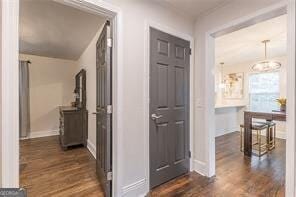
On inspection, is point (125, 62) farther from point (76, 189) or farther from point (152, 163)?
point (76, 189)

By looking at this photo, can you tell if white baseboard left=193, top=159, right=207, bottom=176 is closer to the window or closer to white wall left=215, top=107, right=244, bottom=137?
white wall left=215, top=107, right=244, bottom=137

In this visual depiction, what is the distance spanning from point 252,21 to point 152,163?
2063mm

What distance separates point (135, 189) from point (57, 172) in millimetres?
1424

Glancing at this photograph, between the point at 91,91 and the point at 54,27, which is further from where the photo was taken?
the point at 91,91

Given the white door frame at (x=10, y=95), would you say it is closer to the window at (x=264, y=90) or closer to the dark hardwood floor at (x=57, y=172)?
the dark hardwood floor at (x=57, y=172)

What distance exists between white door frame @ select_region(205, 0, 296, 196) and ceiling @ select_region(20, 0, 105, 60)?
5.76 feet

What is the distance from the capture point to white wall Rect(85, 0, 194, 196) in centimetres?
192

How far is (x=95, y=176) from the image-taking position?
2.57 m

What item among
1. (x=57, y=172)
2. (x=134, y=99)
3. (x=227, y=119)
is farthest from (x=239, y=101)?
(x=57, y=172)

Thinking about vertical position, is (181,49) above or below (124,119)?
above

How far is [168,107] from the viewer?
2371 mm

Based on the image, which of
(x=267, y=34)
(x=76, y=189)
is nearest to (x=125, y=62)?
(x=76, y=189)

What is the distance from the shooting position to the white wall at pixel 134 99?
1916 millimetres

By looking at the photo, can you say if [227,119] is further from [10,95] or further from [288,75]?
[10,95]
